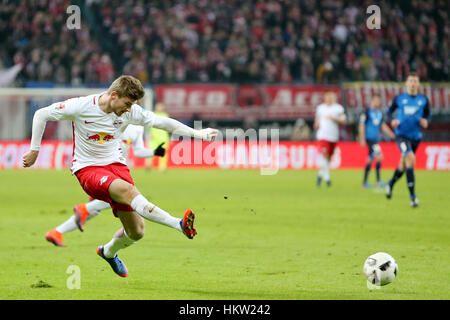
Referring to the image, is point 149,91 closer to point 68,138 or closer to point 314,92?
point 68,138

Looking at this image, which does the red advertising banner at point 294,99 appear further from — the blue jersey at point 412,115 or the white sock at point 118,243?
the white sock at point 118,243

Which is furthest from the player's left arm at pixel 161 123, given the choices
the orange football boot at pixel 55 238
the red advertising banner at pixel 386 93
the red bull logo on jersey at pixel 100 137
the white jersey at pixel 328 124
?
the red advertising banner at pixel 386 93

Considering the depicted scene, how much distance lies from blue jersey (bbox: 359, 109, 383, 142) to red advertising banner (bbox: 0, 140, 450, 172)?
25.1 feet

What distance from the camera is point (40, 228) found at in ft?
40.3

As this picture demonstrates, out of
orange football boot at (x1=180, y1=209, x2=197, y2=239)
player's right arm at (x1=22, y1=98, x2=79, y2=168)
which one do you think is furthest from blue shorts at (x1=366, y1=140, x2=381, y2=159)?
orange football boot at (x1=180, y1=209, x2=197, y2=239)

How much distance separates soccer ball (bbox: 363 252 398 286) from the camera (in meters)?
7.29

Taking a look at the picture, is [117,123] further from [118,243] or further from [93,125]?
[118,243]

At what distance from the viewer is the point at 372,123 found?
2078 cm

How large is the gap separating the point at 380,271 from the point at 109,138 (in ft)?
9.38

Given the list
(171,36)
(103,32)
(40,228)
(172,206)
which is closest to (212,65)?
(171,36)

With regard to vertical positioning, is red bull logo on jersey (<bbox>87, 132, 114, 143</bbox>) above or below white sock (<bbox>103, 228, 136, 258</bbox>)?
above

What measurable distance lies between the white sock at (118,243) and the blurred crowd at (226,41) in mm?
22526

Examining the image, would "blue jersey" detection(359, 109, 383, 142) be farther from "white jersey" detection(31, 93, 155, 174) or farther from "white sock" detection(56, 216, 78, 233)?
"white jersey" detection(31, 93, 155, 174)

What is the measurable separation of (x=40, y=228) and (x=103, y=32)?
21.8 metres
